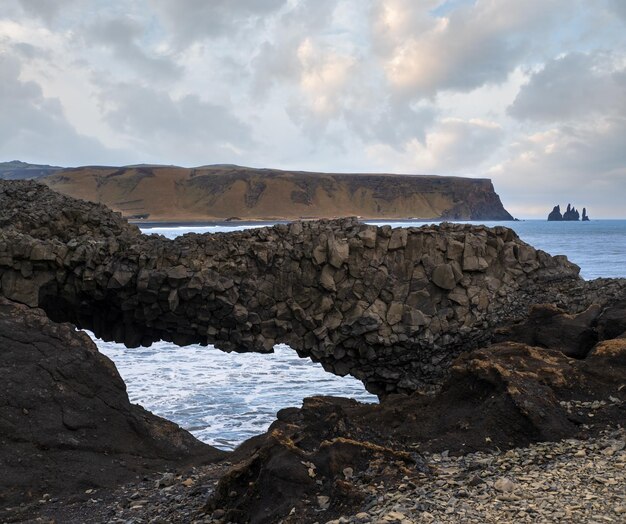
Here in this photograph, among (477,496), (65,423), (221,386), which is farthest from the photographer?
(221,386)

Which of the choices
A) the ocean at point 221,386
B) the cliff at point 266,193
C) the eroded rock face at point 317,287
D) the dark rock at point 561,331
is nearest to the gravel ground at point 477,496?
the dark rock at point 561,331

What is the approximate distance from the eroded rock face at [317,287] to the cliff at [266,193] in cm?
11356

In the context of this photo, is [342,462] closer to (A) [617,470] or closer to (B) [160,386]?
(A) [617,470]

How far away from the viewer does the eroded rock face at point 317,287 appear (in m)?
16.0

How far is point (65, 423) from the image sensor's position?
9578 mm

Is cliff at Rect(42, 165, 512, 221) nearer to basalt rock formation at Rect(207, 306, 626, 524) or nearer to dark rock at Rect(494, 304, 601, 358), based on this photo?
dark rock at Rect(494, 304, 601, 358)

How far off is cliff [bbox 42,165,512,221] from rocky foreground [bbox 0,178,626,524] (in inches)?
4480

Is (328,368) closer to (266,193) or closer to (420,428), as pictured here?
(420,428)

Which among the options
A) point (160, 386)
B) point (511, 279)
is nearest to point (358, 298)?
point (511, 279)

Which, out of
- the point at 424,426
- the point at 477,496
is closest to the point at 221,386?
the point at 424,426

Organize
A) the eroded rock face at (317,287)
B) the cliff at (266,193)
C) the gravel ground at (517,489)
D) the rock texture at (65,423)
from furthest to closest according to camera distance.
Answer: the cliff at (266,193)
the eroded rock face at (317,287)
the rock texture at (65,423)
the gravel ground at (517,489)

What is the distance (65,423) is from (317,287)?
8.21 metres

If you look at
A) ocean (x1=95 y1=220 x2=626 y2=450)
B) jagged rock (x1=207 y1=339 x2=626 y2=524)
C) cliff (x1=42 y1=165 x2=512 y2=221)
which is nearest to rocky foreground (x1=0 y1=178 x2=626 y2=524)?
jagged rock (x1=207 y1=339 x2=626 y2=524)

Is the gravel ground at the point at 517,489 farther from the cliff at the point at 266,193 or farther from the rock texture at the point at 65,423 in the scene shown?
the cliff at the point at 266,193
